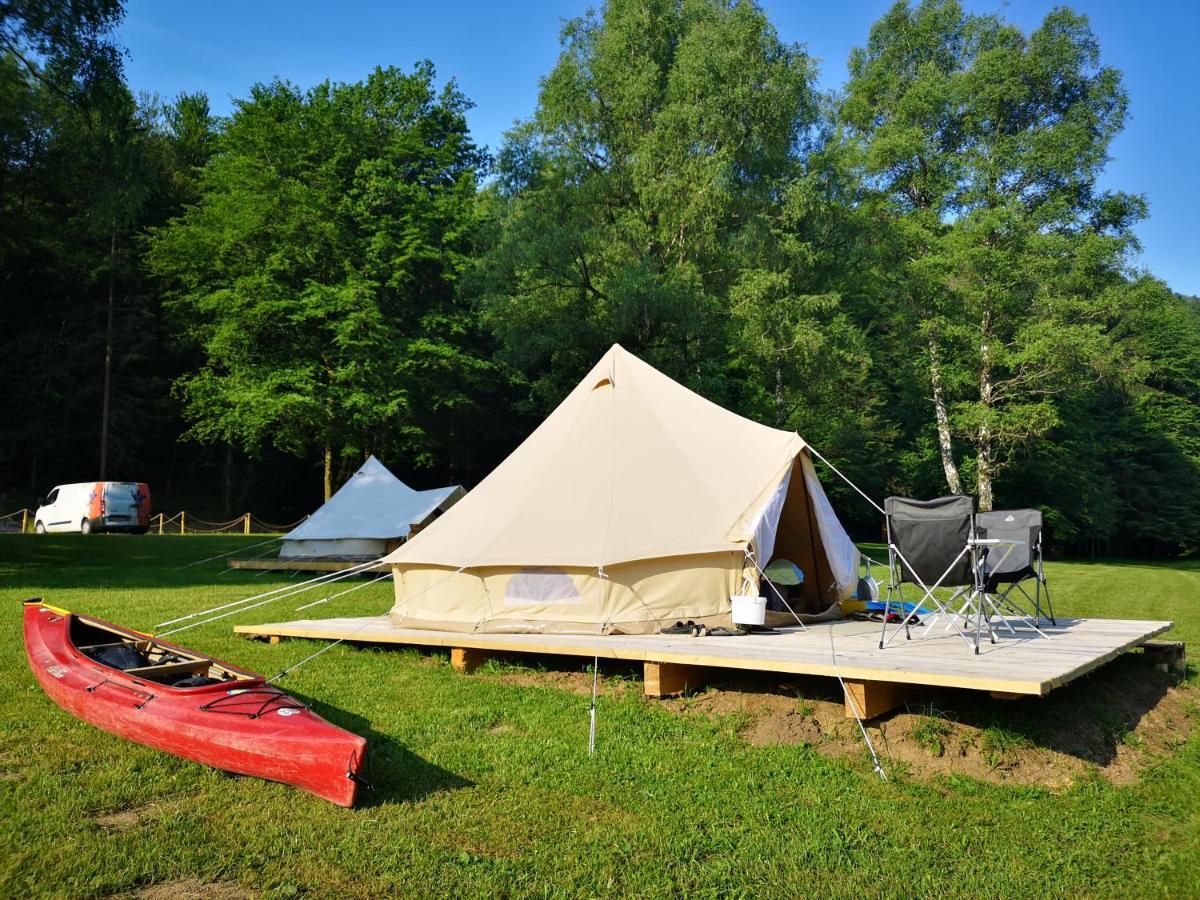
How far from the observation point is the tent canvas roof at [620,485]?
7.52 meters

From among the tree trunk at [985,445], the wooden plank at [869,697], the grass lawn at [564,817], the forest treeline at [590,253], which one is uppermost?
the forest treeline at [590,253]

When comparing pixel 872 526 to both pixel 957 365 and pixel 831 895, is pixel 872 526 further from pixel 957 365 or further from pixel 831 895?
pixel 831 895

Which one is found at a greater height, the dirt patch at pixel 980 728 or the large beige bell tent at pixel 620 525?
the large beige bell tent at pixel 620 525

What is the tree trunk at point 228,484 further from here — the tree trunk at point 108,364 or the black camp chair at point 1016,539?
the black camp chair at point 1016,539

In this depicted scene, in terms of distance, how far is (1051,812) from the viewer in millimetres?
4355

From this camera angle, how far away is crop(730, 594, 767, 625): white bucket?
7148mm

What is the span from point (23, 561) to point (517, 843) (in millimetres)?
14599

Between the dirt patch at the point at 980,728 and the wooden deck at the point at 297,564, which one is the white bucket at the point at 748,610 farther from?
the wooden deck at the point at 297,564

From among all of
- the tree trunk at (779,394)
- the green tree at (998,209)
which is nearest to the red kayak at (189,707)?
the tree trunk at (779,394)

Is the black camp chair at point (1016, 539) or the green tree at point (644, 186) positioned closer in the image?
the black camp chair at point (1016, 539)

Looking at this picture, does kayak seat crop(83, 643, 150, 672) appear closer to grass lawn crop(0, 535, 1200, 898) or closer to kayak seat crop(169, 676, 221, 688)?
grass lawn crop(0, 535, 1200, 898)

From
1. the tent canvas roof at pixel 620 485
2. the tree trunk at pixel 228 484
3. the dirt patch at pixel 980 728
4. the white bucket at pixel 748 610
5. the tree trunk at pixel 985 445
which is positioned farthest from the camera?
the tree trunk at pixel 228 484

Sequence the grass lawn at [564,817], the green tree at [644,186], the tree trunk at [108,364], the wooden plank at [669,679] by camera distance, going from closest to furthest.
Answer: the grass lawn at [564,817], the wooden plank at [669,679], the green tree at [644,186], the tree trunk at [108,364]

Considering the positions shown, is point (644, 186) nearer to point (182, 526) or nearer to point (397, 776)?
point (182, 526)
